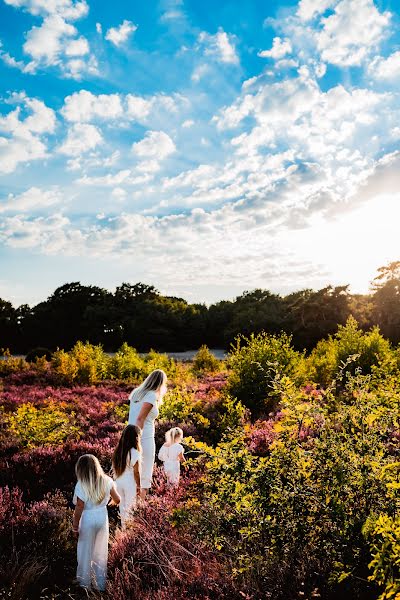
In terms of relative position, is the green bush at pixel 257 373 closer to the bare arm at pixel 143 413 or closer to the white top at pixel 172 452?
the white top at pixel 172 452

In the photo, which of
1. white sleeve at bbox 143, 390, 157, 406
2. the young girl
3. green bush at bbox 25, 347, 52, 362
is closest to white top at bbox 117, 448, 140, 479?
the young girl

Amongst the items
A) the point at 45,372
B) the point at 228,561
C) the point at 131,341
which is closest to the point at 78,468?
the point at 228,561

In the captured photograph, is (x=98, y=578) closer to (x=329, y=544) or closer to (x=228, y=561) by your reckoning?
(x=228, y=561)

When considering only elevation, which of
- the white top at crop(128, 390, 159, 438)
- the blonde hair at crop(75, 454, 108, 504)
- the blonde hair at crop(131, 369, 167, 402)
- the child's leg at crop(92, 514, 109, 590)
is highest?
the blonde hair at crop(131, 369, 167, 402)

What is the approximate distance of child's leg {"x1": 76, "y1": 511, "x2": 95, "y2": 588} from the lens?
14.9ft

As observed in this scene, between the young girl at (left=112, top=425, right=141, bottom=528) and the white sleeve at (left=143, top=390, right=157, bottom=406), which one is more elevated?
the white sleeve at (left=143, top=390, right=157, bottom=406)

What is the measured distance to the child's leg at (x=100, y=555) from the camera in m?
4.51

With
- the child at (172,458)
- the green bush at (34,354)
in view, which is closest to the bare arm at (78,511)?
the child at (172,458)

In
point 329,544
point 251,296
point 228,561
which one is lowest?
point 228,561

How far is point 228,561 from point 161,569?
59 centimetres

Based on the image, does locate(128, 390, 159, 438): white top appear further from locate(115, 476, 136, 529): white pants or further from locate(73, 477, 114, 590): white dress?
locate(73, 477, 114, 590): white dress

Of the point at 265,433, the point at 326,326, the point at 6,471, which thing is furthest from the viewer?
the point at 326,326

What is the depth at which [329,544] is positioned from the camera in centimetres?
347

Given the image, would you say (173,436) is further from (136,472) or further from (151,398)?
(136,472)
